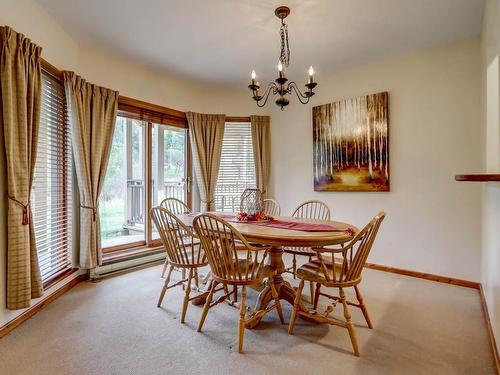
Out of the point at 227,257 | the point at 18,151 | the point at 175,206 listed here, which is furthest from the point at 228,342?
the point at 175,206

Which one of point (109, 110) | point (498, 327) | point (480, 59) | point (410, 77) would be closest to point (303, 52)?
point (410, 77)

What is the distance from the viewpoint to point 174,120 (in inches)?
168

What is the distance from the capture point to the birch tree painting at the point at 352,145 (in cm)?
354

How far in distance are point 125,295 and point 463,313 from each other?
3086 millimetres

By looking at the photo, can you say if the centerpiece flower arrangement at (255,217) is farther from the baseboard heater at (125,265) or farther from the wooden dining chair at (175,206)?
the baseboard heater at (125,265)

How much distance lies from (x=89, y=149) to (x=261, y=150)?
2.48 m

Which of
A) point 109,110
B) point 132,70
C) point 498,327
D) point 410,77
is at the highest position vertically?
A: point 132,70

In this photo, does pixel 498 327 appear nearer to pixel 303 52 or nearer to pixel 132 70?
pixel 303 52

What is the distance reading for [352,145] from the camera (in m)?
3.75

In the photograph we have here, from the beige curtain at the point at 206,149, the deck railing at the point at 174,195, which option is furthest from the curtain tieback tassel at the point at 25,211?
the beige curtain at the point at 206,149

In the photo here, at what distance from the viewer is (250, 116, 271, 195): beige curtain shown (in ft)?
15.1

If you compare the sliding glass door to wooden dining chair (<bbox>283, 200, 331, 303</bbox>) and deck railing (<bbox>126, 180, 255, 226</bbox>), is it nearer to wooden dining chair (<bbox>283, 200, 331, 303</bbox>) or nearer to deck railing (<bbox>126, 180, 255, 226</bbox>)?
deck railing (<bbox>126, 180, 255, 226</bbox>)

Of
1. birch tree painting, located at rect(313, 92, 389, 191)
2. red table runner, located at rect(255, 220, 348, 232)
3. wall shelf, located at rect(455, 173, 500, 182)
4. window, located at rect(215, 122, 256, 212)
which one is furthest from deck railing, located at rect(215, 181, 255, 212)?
wall shelf, located at rect(455, 173, 500, 182)

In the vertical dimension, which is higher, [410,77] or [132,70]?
[132,70]
